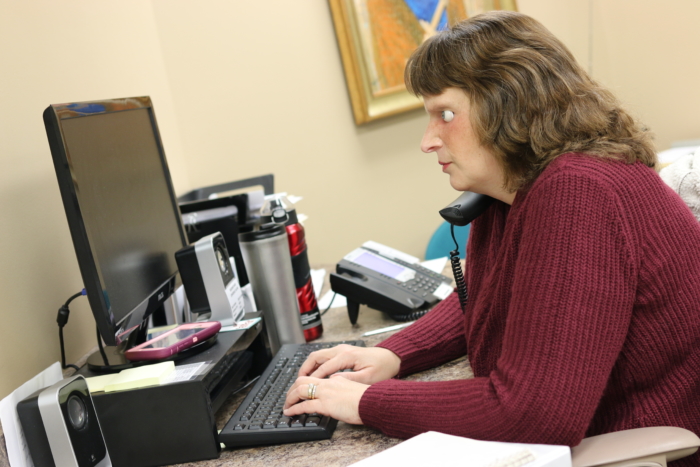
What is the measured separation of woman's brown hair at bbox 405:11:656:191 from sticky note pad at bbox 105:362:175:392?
25.1 inches

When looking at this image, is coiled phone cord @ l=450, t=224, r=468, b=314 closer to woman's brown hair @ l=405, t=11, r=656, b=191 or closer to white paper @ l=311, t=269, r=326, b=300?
woman's brown hair @ l=405, t=11, r=656, b=191

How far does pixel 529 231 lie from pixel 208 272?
694 millimetres

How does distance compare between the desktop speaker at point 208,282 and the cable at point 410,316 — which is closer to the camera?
the desktop speaker at point 208,282

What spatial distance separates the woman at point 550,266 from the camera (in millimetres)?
834

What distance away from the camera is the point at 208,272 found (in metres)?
1.31

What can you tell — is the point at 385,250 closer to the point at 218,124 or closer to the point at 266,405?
the point at 266,405

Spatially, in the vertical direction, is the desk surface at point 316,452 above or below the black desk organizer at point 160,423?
Answer: below

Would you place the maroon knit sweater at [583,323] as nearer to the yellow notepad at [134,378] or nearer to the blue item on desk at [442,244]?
the yellow notepad at [134,378]

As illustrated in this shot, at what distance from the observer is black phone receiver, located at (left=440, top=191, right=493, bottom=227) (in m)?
1.17

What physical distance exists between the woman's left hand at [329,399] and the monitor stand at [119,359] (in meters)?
0.21

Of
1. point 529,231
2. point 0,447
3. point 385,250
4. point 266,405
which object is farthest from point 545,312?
point 385,250

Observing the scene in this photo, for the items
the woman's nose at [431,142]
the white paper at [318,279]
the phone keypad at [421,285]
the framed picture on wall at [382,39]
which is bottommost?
the white paper at [318,279]

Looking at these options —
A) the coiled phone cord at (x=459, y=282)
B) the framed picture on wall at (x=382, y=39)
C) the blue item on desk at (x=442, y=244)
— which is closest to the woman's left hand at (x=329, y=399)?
the coiled phone cord at (x=459, y=282)

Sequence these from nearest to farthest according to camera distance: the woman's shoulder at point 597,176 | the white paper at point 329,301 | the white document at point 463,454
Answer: the white document at point 463,454
the woman's shoulder at point 597,176
the white paper at point 329,301
